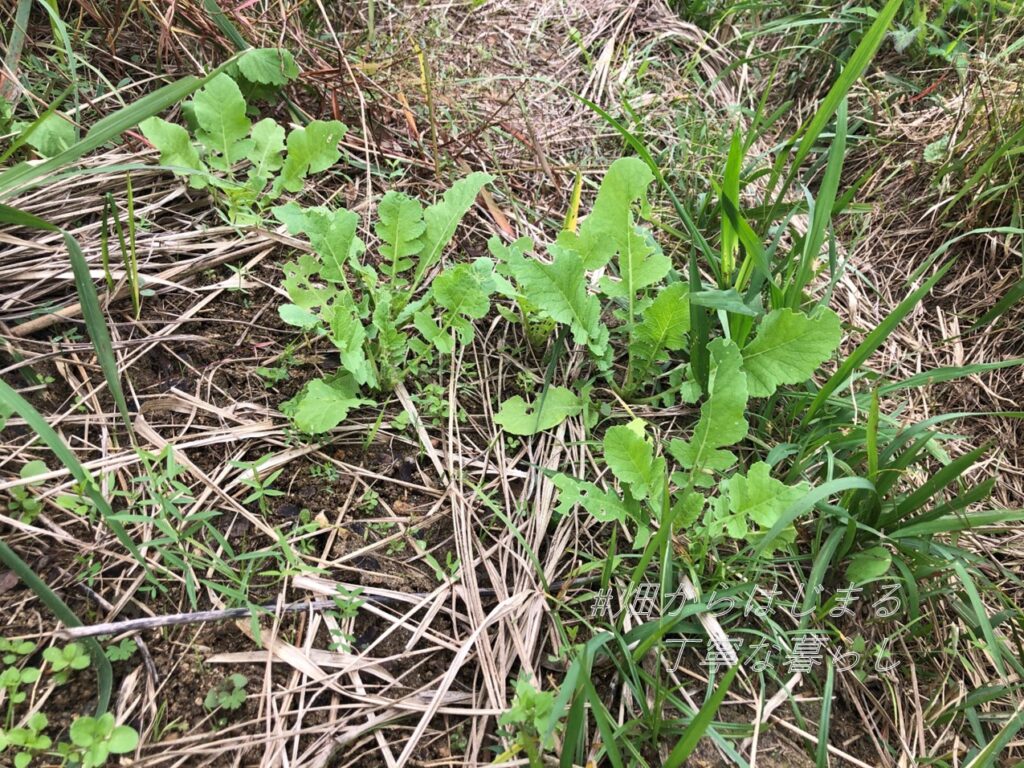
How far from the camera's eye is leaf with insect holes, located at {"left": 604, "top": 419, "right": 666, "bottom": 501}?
136 cm

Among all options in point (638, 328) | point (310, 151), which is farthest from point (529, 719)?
point (310, 151)

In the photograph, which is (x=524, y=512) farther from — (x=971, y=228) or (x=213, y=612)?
(x=971, y=228)

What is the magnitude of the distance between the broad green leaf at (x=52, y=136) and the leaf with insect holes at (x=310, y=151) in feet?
1.57

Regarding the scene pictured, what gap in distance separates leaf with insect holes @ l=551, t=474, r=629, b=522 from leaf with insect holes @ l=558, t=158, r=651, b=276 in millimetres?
567

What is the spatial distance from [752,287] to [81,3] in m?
1.88

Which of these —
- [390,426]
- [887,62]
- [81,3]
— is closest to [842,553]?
[390,426]

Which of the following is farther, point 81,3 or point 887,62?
point 887,62

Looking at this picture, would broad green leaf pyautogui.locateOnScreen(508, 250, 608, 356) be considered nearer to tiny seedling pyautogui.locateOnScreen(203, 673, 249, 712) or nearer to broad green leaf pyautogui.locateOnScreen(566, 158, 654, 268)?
broad green leaf pyautogui.locateOnScreen(566, 158, 654, 268)

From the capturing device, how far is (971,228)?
1997 mm

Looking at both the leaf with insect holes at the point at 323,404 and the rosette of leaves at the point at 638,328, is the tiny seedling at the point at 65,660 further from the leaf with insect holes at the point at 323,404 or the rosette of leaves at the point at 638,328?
the rosette of leaves at the point at 638,328

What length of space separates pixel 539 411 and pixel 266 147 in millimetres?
999

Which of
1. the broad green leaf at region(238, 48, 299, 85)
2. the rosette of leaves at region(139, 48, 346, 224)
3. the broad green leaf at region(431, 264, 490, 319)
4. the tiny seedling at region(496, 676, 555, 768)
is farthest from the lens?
the broad green leaf at region(238, 48, 299, 85)

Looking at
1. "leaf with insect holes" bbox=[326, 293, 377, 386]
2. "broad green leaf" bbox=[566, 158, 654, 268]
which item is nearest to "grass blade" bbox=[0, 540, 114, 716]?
"leaf with insect holes" bbox=[326, 293, 377, 386]

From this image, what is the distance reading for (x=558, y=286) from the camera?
1521mm
